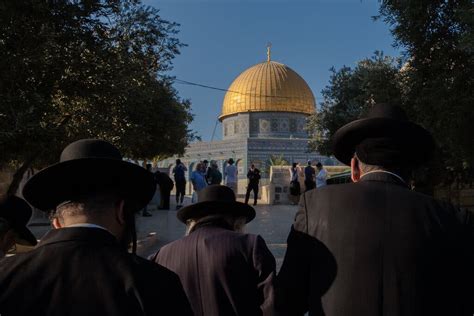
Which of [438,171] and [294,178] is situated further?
[294,178]

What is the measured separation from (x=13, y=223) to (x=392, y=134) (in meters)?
2.24

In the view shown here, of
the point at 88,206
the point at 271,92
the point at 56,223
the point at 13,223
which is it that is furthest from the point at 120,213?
the point at 271,92

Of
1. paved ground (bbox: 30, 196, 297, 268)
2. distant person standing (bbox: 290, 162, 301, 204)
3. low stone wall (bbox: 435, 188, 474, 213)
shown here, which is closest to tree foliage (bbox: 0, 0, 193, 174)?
paved ground (bbox: 30, 196, 297, 268)

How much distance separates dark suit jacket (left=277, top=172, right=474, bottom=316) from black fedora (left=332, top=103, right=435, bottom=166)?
6.2 inches

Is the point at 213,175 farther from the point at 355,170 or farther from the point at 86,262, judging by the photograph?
the point at 86,262

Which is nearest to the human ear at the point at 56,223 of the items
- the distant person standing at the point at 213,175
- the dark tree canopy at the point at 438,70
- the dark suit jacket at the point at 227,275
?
the dark suit jacket at the point at 227,275

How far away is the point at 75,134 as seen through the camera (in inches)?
329

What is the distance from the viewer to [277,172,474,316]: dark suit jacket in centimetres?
207

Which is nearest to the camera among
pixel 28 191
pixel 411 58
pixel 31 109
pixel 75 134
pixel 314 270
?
pixel 28 191

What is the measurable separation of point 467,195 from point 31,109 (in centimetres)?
1637

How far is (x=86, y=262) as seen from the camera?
1.58 meters

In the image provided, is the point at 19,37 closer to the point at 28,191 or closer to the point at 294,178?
the point at 28,191

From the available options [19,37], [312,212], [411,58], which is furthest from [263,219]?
[312,212]

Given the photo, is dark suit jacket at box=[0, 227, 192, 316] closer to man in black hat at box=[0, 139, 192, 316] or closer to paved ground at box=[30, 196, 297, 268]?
man in black hat at box=[0, 139, 192, 316]
